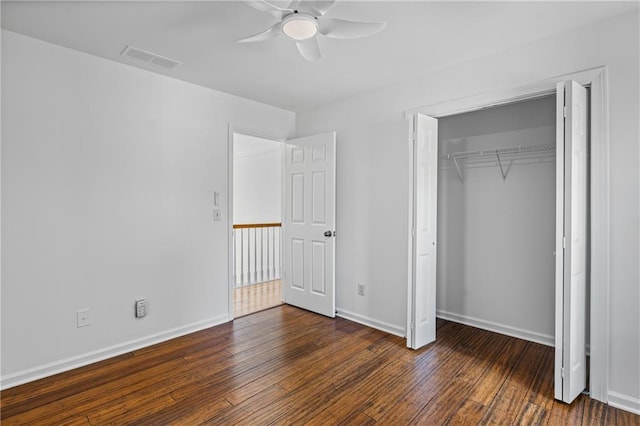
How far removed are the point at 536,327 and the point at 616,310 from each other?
1112 mm

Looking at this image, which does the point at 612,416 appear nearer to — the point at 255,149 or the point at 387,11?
the point at 387,11

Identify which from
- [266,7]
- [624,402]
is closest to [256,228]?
[266,7]

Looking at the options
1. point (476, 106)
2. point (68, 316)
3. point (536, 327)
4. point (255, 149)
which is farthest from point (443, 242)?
point (255, 149)

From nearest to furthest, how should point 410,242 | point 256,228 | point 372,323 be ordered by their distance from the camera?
point 410,242 → point 372,323 → point 256,228

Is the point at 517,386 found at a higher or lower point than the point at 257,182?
lower

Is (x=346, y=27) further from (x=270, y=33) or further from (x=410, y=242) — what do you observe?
(x=410, y=242)

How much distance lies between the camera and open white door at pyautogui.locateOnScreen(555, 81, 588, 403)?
7.16 ft

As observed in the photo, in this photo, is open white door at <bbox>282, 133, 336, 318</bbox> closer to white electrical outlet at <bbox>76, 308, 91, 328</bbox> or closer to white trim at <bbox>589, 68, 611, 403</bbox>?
white electrical outlet at <bbox>76, 308, 91, 328</bbox>

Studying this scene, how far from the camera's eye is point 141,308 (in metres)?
3.06

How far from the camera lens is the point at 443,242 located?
12.8 ft

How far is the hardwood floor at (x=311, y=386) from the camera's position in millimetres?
2088

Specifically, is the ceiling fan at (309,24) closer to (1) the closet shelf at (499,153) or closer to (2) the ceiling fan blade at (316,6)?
(2) the ceiling fan blade at (316,6)

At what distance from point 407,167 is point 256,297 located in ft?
9.07

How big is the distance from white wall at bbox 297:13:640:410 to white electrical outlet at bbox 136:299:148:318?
Answer: 1996 mm
